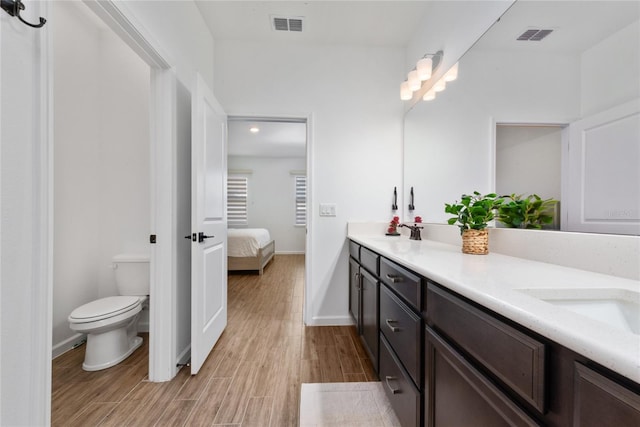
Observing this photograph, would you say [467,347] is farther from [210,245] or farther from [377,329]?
[210,245]

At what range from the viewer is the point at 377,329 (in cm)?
150

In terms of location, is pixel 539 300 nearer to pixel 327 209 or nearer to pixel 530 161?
pixel 530 161

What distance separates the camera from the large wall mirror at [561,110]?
789 millimetres

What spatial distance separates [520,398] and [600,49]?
1.09 m

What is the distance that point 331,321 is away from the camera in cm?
242

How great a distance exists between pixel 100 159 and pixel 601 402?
305 cm

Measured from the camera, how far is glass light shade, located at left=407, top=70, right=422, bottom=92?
6.70ft

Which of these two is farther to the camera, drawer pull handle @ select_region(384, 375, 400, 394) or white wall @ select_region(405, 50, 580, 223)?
drawer pull handle @ select_region(384, 375, 400, 394)

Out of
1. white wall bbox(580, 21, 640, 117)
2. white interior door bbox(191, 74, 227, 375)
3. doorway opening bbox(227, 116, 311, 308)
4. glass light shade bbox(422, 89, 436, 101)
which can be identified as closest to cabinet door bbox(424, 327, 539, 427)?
white wall bbox(580, 21, 640, 117)

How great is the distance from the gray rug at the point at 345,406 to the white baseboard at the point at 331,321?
2.78ft

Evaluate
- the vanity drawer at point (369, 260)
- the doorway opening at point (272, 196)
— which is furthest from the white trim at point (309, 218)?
the doorway opening at point (272, 196)

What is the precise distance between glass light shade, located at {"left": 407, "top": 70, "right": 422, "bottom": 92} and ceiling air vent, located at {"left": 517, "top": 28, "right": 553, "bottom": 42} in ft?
2.84

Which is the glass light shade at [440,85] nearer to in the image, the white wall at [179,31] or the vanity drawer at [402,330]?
the vanity drawer at [402,330]

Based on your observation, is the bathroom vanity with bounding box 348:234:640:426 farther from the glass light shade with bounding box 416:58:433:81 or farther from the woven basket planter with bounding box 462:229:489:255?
the glass light shade with bounding box 416:58:433:81
